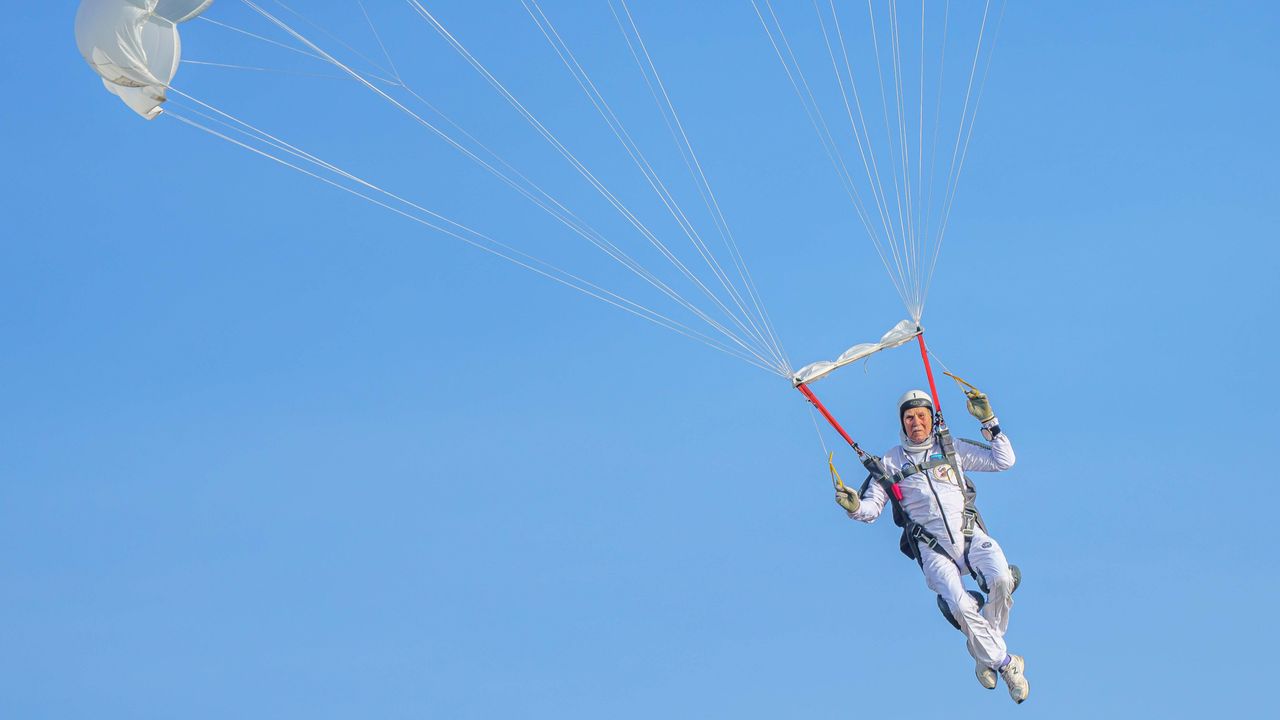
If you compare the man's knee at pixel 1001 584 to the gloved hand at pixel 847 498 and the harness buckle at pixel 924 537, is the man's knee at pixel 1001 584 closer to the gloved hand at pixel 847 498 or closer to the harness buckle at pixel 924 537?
the harness buckle at pixel 924 537

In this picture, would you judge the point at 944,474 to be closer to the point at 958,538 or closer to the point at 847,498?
the point at 958,538

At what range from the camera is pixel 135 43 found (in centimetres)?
5884

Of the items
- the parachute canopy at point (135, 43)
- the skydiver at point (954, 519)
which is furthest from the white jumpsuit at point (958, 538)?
the parachute canopy at point (135, 43)

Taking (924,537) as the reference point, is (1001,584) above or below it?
below

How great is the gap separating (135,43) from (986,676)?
30.6ft

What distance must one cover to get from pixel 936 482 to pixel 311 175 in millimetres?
6140

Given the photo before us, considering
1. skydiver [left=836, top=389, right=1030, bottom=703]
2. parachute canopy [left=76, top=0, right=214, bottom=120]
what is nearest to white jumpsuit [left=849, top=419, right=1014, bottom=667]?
skydiver [left=836, top=389, right=1030, bottom=703]

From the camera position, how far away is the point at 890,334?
196 ft

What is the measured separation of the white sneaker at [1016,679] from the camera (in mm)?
59219

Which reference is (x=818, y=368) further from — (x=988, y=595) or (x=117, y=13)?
(x=117, y=13)

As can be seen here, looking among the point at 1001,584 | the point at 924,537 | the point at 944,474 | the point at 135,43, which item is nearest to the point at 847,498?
the point at 924,537

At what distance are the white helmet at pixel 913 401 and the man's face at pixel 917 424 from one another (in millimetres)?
44

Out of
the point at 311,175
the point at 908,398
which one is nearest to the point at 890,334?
the point at 908,398

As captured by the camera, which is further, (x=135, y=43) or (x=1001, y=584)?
(x=1001, y=584)
